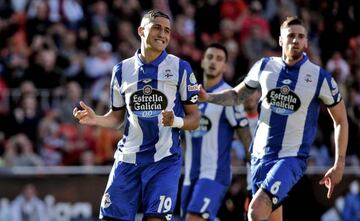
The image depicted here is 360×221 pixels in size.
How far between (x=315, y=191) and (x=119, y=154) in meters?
7.51

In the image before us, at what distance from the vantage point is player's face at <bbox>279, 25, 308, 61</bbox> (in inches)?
425

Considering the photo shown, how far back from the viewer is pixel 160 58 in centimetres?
1021

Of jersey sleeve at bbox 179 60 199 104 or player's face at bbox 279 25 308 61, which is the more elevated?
player's face at bbox 279 25 308 61

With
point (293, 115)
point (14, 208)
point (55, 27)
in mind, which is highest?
point (55, 27)

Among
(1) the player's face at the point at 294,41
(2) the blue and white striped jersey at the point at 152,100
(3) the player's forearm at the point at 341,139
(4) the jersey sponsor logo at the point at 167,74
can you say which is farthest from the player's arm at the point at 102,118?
(3) the player's forearm at the point at 341,139

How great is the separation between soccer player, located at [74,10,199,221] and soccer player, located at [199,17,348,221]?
758 millimetres

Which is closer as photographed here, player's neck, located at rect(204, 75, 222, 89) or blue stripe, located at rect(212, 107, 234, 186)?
blue stripe, located at rect(212, 107, 234, 186)

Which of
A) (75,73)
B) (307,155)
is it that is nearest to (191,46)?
(75,73)

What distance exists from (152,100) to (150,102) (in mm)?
28

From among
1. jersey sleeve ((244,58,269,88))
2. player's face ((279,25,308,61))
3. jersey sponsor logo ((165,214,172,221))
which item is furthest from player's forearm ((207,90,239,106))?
jersey sponsor logo ((165,214,172,221))

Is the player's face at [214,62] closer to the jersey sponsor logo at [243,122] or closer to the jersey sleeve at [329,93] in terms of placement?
the jersey sponsor logo at [243,122]

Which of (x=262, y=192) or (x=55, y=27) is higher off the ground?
(x=55, y=27)

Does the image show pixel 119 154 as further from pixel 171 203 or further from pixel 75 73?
pixel 75 73

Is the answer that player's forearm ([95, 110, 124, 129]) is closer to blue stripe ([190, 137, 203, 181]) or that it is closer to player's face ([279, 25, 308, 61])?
player's face ([279, 25, 308, 61])
